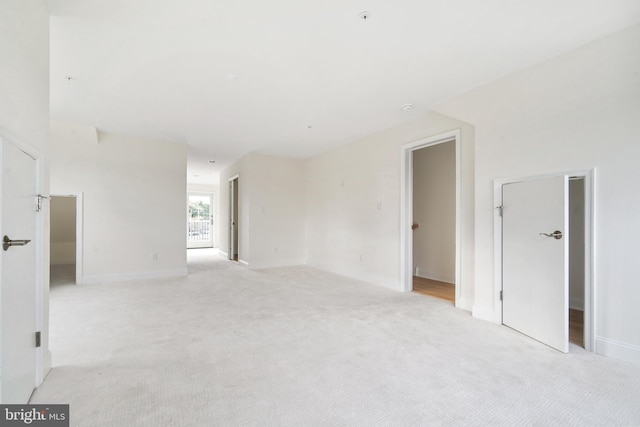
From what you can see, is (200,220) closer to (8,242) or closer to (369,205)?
(369,205)

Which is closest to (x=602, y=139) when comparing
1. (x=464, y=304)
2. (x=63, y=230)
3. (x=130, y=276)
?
(x=464, y=304)

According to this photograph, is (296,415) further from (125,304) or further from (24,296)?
(125,304)

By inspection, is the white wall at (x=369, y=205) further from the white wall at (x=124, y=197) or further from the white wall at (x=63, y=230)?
the white wall at (x=63, y=230)

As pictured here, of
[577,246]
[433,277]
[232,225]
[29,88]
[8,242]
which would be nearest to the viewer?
[8,242]

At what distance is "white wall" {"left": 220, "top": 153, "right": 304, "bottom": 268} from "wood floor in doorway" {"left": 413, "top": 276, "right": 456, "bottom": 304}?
2.96 meters

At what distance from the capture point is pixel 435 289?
181 inches

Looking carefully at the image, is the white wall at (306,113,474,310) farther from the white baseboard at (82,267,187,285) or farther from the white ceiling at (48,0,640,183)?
the white baseboard at (82,267,187,285)

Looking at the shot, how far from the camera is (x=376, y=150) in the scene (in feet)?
16.3

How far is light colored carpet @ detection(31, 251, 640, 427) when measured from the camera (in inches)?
64.1

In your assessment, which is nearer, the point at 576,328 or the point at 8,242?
the point at 8,242

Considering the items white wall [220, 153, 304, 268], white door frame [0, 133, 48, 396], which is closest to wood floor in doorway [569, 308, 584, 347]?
white door frame [0, 133, 48, 396]

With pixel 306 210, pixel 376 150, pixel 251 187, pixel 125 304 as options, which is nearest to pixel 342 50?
pixel 376 150

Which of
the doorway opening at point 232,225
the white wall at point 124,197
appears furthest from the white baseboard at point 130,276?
the doorway opening at point 232,225

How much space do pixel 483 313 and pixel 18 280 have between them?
3.90 m
